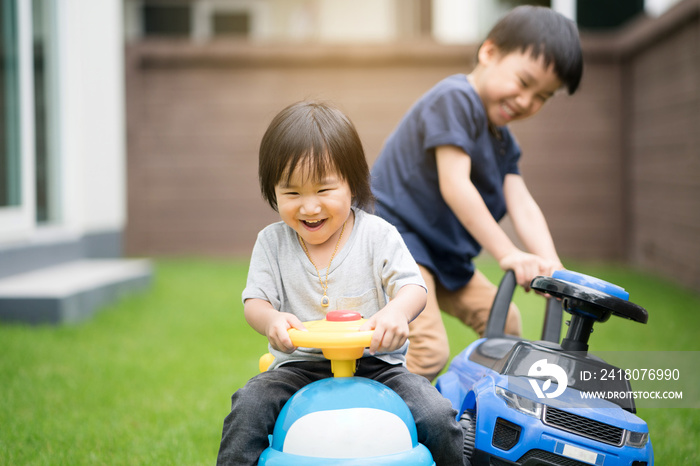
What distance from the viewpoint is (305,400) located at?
1.47m

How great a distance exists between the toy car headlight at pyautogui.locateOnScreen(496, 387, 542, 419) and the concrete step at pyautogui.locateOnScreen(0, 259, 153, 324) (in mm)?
3214

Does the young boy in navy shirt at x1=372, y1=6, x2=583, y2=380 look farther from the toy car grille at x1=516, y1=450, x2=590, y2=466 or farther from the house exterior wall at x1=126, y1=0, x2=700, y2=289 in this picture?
the house exterior wall at x1=126, y1=0, x2=700, y2=289

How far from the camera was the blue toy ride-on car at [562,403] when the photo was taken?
151 centimetres

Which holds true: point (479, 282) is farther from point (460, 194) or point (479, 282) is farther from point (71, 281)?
point (71, 281)

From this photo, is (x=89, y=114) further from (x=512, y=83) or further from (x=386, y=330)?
(x=386, y=330)

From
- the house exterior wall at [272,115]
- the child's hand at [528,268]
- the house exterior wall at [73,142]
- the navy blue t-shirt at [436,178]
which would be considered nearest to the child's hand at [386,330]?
the child's hand at [528,268]

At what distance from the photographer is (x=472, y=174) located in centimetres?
233

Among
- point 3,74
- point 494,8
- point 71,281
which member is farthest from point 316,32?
point 71,281

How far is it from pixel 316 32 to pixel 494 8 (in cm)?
366

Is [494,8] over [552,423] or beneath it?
over

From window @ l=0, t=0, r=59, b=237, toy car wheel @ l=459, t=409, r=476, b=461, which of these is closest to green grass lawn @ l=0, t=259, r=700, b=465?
toy car wheel @ l=459, t=409, r=476, b=461

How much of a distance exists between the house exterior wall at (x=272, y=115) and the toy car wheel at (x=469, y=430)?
223 inches

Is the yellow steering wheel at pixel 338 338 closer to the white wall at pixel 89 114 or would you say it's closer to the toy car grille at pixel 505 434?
the toy car grille at pixel 505 434

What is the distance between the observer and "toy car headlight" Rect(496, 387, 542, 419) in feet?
5.09
